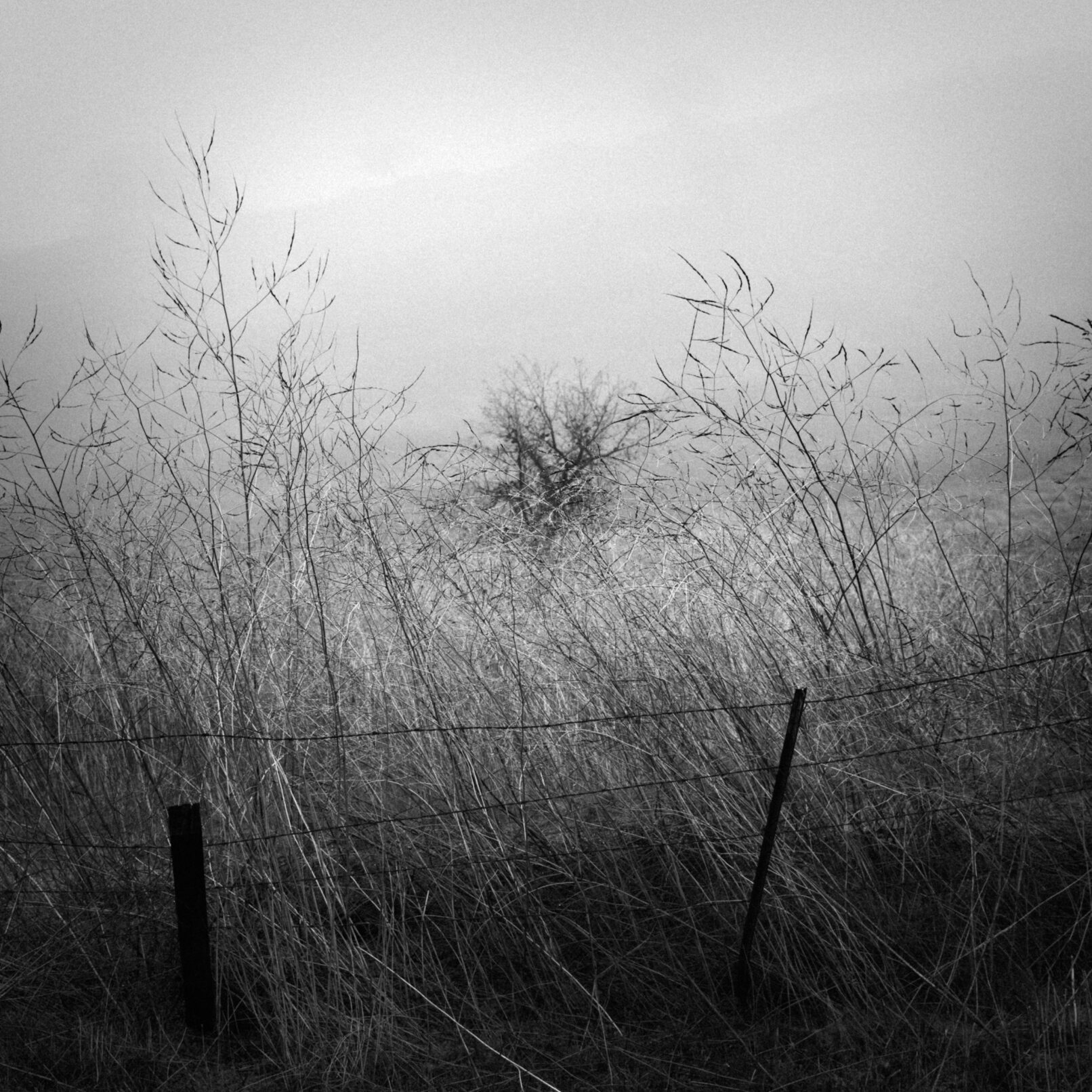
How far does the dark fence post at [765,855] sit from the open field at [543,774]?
0.06 meters

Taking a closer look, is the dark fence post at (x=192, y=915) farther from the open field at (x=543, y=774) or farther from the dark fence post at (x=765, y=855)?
the dark fence post at (x=765, y=855)

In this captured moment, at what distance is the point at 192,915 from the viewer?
2.04m

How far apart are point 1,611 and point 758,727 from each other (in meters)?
2.22

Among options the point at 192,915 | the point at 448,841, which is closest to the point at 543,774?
the point at 448,841

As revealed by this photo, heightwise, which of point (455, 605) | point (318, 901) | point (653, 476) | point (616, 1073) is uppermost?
point (653, 476)

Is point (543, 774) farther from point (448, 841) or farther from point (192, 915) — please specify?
point (192, 915)

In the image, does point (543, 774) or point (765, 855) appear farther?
point (543, 774)

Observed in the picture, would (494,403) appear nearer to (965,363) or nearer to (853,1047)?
(965,363)

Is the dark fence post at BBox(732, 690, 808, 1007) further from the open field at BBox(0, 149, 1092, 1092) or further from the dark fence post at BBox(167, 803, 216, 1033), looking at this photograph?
the dark fence post at BBox(167, 803, 216, 1033)

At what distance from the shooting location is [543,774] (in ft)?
8.86

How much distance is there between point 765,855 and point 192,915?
49.5 inches

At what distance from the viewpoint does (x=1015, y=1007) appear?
6.80ft

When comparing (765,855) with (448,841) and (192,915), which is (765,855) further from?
(192,915)

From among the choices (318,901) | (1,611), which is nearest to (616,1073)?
(318,901)
